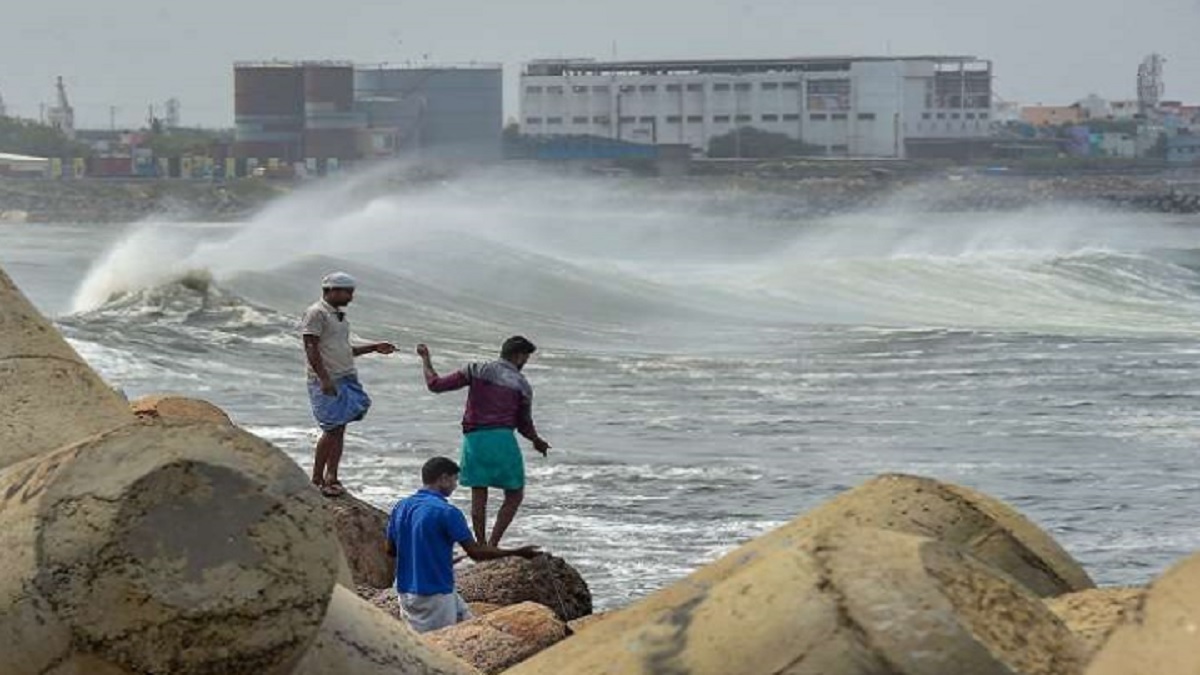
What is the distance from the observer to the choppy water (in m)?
15.4

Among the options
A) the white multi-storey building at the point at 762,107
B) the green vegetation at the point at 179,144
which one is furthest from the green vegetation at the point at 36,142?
the white multi-storey building at the point at 762,107

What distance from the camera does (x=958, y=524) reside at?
4168 millimetres

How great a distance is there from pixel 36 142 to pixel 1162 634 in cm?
17187

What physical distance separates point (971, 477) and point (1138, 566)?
12.8 ft

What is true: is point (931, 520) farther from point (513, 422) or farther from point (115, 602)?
point (513, 422)

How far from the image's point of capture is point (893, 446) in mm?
18891

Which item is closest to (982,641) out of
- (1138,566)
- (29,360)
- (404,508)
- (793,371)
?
(29,360)

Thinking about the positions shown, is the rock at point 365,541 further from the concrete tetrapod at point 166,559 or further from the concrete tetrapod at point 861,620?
the concrete tetrapod at point 861,620

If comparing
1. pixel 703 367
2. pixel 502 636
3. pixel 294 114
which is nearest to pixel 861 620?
pixel 502 636

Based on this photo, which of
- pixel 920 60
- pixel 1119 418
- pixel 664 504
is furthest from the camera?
pixel 920 60

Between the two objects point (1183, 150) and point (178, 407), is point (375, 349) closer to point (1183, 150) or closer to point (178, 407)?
point (178, 407)

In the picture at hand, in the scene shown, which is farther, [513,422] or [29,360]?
[513,422]

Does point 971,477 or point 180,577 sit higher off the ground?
point 180,577

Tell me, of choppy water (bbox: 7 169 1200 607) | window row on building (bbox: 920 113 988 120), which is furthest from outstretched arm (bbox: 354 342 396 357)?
window row on building (bbox: 920 113 988 120)
